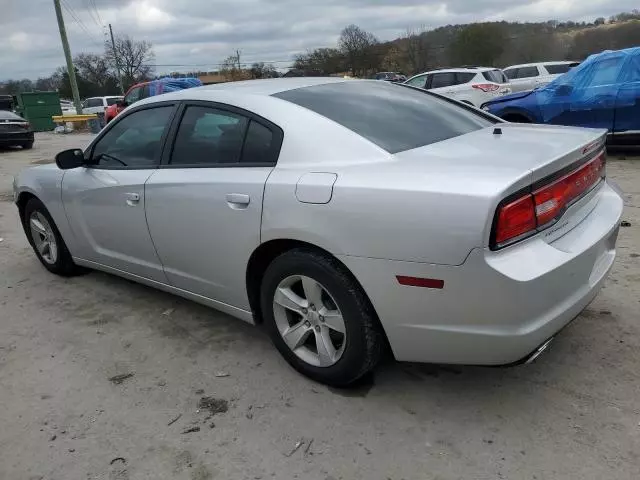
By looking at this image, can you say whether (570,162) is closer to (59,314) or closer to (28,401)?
(28,401)

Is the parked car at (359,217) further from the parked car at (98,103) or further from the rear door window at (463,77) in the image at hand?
the parked car at (98,103)

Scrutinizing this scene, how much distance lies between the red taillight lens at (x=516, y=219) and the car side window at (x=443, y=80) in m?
13.3

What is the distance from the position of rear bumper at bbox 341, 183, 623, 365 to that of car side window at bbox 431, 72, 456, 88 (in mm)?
12975

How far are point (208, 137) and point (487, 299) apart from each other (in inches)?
73.6

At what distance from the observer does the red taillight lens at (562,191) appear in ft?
7.47

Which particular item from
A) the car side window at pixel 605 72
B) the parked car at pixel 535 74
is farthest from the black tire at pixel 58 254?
the parked car at pixel 535 74

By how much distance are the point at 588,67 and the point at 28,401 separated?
9.35 m

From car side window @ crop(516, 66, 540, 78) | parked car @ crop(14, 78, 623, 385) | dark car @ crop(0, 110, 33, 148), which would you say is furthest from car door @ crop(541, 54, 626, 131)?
dark car @ crop(0, 110, 33, 148)

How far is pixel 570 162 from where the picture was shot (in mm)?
2479

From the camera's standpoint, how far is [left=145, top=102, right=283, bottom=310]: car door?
2.84 m

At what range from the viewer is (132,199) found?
11.5ft

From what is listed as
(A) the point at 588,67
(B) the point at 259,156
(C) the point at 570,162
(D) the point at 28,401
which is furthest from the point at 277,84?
(A) the point at 588,67

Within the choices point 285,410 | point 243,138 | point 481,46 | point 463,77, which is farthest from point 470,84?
point 481,46

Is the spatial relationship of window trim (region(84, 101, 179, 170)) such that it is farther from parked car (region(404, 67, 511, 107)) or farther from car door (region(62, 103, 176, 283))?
parked car (region(404, 67, 511, 107))
